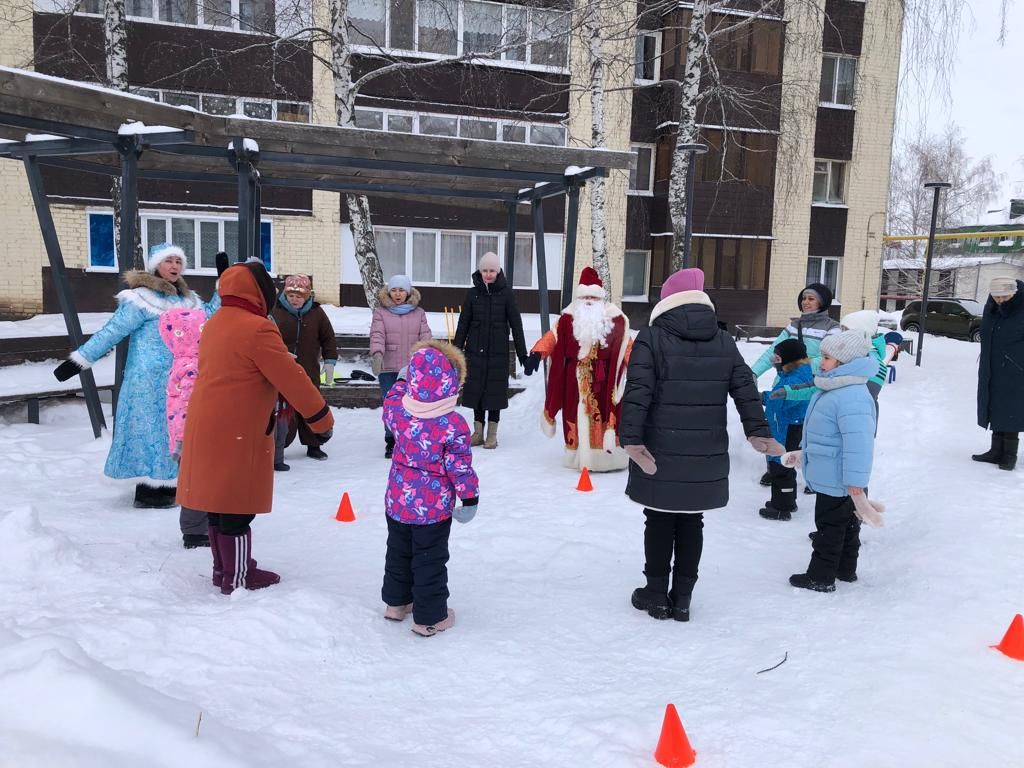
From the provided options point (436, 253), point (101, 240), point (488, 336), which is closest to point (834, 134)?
point (436, 253)

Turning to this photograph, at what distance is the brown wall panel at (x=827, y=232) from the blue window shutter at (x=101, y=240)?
66.8ft

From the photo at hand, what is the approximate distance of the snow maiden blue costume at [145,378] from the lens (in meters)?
5.36

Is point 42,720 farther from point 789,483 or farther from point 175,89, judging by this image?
point 175,89

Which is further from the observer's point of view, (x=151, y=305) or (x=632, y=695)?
(x=151, y=305)

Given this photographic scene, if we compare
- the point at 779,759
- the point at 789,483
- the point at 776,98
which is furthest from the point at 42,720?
the point at 776,98

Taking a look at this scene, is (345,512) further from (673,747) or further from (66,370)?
(673,747)

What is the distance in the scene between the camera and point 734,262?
78.1 ft

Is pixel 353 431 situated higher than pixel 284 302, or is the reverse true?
pixel 284 302

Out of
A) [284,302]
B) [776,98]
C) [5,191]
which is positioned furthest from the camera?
[776,98]

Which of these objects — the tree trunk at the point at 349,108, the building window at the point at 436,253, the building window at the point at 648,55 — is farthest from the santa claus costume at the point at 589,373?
the building window at the point at 648,55

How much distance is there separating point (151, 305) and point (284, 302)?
2.14 m

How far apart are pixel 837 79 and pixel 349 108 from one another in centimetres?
1758

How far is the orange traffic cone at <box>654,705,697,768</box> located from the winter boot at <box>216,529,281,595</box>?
2410 millimetres

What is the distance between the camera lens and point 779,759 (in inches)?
114
